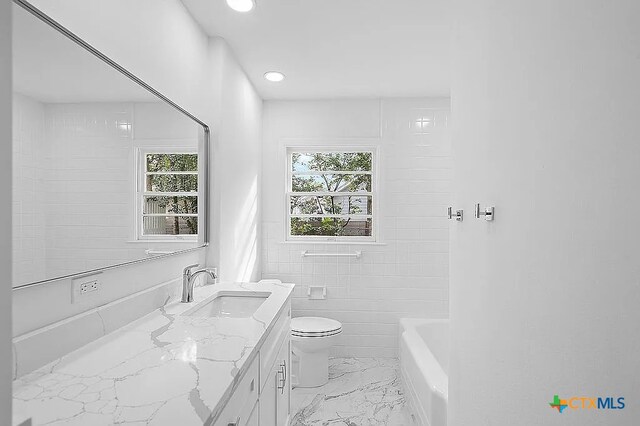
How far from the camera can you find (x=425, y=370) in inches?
96.2

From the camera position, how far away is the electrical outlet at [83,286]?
1371mm

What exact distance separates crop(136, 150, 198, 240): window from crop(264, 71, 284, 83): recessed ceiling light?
121 centimetres

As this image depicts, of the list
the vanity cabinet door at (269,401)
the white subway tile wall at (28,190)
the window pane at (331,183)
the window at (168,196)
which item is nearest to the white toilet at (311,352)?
the vanity cabinet door at (269,401)

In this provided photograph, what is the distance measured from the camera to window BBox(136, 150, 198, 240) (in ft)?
5.93

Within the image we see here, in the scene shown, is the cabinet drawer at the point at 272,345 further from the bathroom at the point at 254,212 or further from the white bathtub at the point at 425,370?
the white bathtub at the point at 425,370

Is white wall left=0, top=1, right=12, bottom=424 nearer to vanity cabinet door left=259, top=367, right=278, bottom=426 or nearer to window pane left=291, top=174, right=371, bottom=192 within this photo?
vanity cabinet door left=259, top=367, right=278, bottom=426

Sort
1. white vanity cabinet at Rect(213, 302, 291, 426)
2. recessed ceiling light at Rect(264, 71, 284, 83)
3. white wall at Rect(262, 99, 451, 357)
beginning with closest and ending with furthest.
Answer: white vanity cabinet at Rect(213, 302, 291, 426), recessed ceiling light at Rect(264, 71, 284, 83), white wall at Rect(262, 99, 451, 357)

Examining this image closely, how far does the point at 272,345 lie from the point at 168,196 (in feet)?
2.97

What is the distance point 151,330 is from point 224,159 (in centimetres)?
139

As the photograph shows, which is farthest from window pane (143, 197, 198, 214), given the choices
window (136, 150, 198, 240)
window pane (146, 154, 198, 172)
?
window pane (146, 154, 198, 172)

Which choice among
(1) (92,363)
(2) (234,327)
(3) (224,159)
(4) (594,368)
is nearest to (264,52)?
(3) (224,159)

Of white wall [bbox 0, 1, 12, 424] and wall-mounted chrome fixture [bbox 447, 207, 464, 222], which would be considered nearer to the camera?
white wall [bbox 0, 1, 12, 424]

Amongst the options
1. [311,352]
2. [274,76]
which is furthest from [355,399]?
[274,76]

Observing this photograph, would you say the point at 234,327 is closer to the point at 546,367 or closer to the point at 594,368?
the point at 546,367
